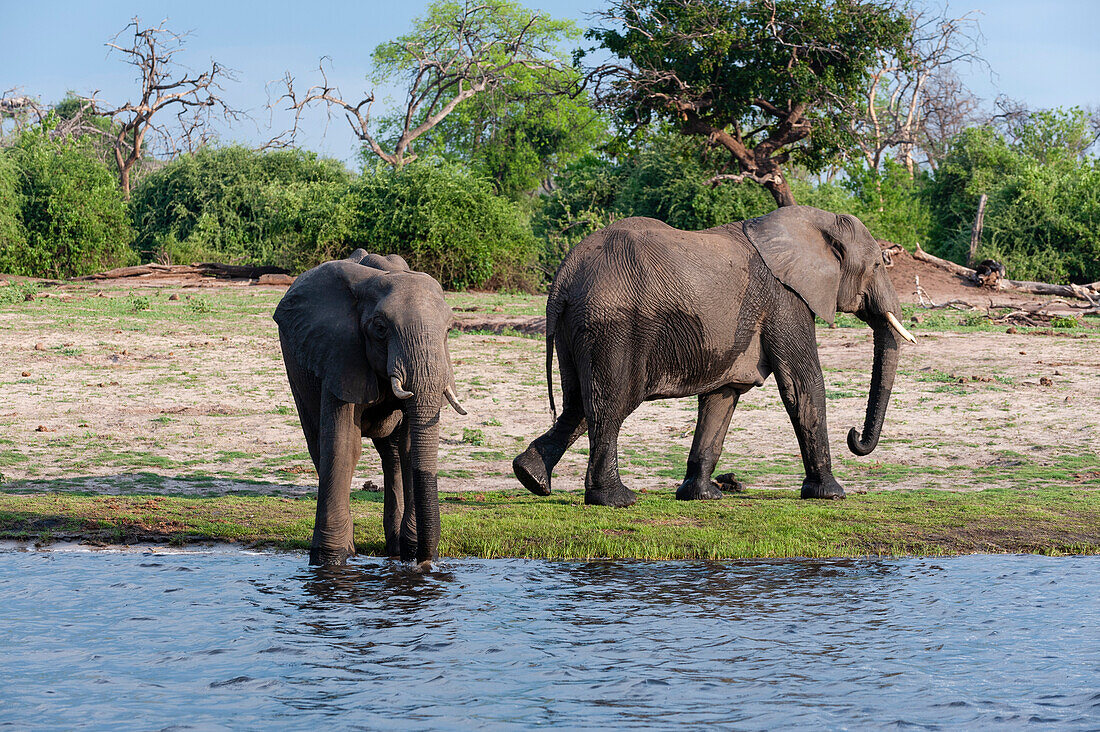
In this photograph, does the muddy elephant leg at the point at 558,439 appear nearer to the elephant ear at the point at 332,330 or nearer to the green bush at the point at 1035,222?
the elephant ear at the point at 332,330

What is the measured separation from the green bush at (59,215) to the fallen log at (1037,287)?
18524 millimetres

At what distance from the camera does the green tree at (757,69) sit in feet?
84.8

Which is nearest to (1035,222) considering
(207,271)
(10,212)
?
(207,271)

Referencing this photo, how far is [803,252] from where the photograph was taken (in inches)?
387

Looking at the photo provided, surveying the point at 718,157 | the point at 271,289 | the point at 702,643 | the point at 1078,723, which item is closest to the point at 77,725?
the point at 702,643

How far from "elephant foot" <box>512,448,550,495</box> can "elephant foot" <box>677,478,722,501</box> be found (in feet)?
3.93

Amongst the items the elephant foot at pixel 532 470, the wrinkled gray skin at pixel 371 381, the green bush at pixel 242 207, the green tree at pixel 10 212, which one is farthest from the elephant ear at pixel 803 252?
the green tree at pixel 10 212

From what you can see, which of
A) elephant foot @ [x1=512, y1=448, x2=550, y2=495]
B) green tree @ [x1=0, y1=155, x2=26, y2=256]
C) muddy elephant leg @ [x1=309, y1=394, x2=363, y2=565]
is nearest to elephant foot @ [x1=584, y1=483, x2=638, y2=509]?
elephant foot @ [x1=512, y1=448, x2=550, y2=495]

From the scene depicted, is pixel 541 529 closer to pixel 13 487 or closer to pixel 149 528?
pixel 149 528

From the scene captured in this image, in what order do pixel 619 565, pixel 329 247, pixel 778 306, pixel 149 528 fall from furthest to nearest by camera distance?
pixel 329 247
pixel 778 306
pixel 149 528
pixel 619 565

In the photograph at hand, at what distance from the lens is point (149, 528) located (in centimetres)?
856

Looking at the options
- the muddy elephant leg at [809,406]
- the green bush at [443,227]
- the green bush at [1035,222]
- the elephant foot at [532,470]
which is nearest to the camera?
the elephant foot at [532,470]

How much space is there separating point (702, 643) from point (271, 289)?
57.2ft

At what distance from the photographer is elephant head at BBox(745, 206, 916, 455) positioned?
974cm
